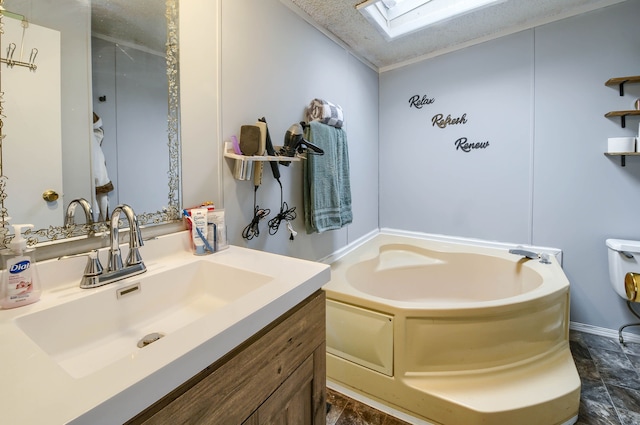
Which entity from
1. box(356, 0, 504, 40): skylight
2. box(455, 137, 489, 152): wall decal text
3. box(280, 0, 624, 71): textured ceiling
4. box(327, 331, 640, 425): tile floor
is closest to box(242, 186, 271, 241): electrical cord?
box(327, 331, 640, 425): tile floor

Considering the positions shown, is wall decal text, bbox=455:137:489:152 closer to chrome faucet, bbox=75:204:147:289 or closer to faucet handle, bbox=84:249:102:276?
chrome faucet, bbox=75:204:147:289

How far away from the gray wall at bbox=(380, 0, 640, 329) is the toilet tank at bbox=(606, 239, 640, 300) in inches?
7.3

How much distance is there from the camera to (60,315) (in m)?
0.71

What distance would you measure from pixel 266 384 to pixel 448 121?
260cm

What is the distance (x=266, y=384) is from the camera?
2.30 ft

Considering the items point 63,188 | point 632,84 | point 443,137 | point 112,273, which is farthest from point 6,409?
point 632,84

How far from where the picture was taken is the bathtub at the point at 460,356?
4.44 feet

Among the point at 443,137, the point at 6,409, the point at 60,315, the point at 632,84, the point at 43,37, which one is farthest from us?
the point at 443,137

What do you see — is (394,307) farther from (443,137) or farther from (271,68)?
(443,137)

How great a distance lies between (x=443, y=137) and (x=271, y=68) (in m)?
1.74

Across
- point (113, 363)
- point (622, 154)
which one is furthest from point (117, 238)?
point (622, 154)

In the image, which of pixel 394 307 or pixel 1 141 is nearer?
pixel 1 141

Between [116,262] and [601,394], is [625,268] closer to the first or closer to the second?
[601,394]

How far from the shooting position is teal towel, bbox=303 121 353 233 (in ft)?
5.82
